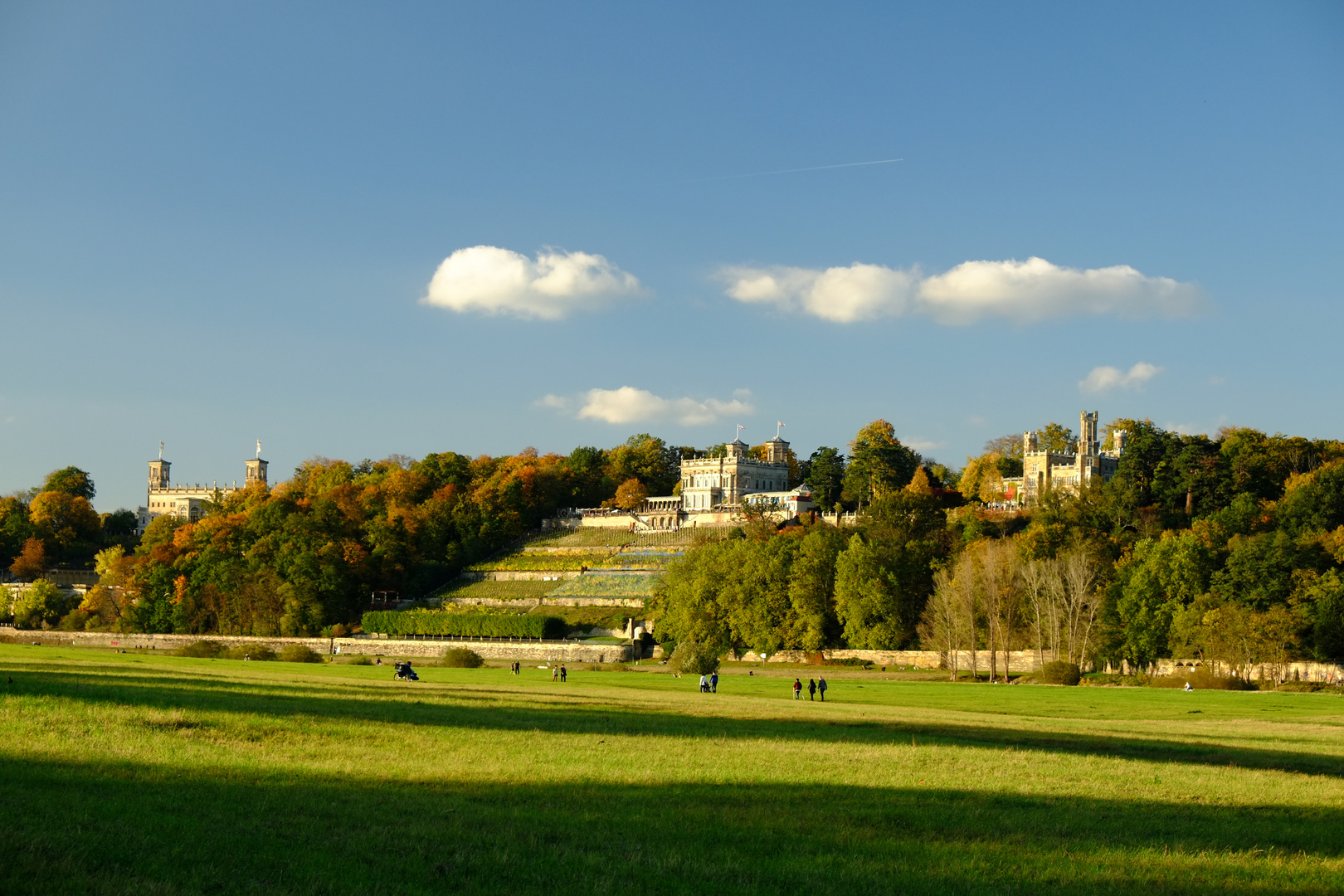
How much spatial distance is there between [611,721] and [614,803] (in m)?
11.8

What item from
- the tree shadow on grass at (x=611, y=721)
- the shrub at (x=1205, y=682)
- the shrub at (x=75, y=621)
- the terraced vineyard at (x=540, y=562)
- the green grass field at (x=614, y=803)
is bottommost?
the shrub at (x=75, y=621)

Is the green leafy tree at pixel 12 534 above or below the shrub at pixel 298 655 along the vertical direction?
above

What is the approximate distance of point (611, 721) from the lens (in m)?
27.8

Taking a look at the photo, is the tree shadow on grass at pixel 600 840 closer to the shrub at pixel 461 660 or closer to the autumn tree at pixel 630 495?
the shrub at pixel 461 660

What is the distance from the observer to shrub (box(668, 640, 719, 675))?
71938mm

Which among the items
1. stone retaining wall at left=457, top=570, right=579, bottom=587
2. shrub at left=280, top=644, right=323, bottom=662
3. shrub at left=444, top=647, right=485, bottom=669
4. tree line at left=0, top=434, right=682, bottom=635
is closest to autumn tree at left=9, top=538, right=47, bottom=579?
tree line at left=0, top=434, right=682, bottom=635

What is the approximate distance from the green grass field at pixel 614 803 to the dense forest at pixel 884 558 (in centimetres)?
4435

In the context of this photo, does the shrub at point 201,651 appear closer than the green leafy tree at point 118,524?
Yes

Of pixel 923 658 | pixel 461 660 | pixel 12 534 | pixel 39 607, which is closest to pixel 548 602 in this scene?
pixel 461 660

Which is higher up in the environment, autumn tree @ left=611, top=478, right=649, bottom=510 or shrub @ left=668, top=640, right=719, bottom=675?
autumn tree @ left=611, top=478, right=649, bottom=510

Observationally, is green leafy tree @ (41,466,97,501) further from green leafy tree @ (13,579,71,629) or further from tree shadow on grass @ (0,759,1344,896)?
tree shadow on grass @ (0,759,1344,896)

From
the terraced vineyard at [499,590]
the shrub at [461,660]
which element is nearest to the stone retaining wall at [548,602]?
the terraced vineyard at [499,590]

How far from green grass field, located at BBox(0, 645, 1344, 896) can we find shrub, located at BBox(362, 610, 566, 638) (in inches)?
2781

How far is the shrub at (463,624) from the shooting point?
100438 millimetres
